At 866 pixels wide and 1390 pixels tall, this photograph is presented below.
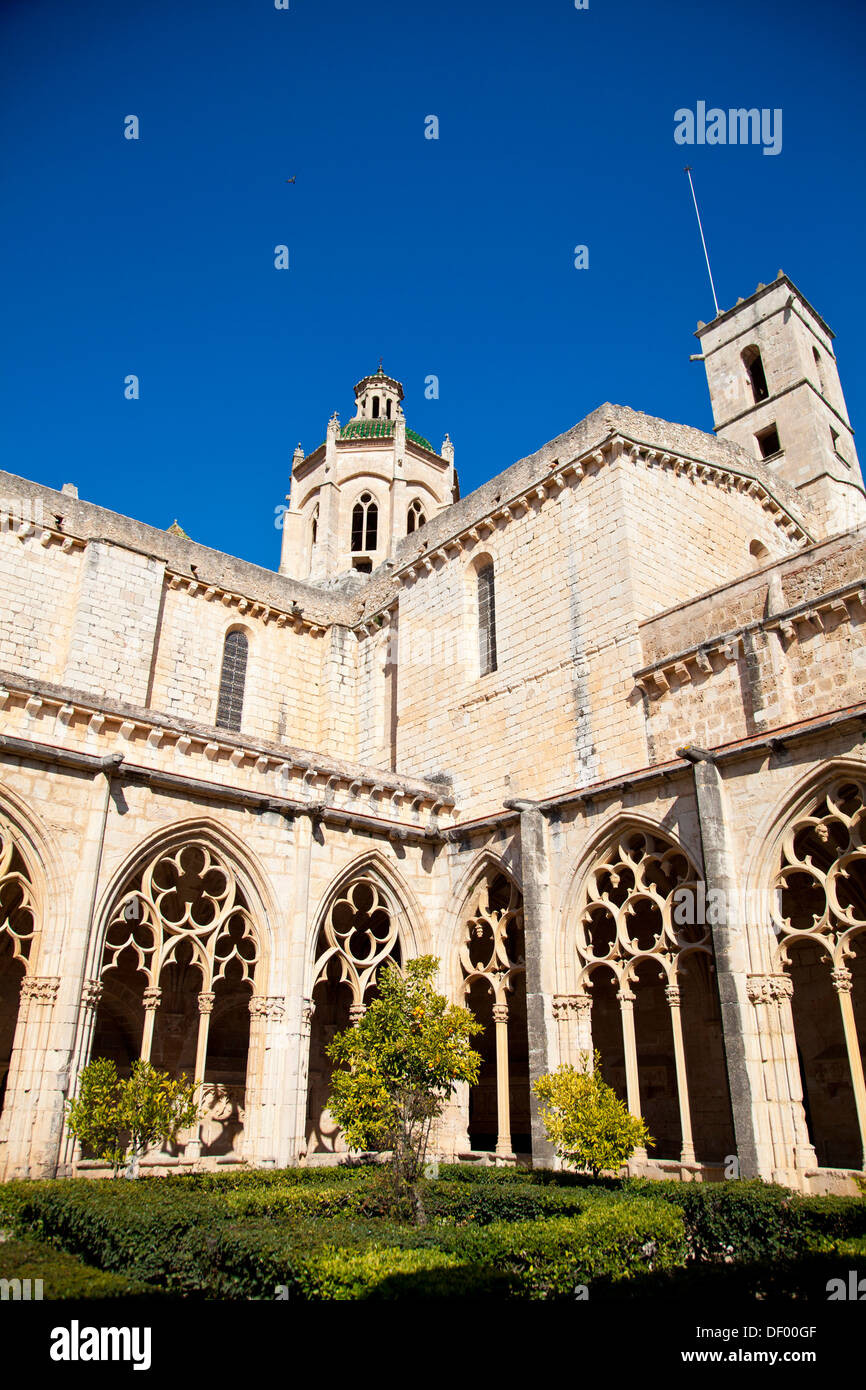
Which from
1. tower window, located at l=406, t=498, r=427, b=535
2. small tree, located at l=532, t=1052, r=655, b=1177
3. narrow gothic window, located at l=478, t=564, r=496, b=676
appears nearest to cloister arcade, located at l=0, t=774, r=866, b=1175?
small tree, located at l=532, t=1052, r=655, b=1177

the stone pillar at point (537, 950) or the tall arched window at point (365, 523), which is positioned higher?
the tall arched window at point (365, 523)

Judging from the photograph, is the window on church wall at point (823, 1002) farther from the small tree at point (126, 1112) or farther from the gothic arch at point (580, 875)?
the small tree at point (126, 1112)

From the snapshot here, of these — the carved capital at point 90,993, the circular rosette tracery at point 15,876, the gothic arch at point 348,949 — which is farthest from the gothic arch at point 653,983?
the circular rosette tracery at point 15,876

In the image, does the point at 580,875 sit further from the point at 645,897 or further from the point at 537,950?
the point at 537,950

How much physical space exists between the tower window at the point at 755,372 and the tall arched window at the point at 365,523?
12.9m

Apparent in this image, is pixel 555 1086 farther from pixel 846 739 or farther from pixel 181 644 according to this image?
pixel 181 644

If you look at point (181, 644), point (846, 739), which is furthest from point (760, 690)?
point (181, 644)

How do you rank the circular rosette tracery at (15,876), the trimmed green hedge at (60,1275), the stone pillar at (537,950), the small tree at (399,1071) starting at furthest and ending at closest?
the stone pillar at (537,950), the circular rosette tracery at (15,876), the small tree at (399,1071), the trimmed green hedge at (60,1275)

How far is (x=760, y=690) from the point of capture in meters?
13.0

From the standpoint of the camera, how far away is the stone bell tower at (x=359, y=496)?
1244 inches

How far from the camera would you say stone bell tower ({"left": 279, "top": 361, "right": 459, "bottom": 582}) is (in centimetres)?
3159

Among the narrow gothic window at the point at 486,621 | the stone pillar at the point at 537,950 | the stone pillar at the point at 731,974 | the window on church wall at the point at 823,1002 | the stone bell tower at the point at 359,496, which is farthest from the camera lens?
the stone bell tower at the point at 359,496
